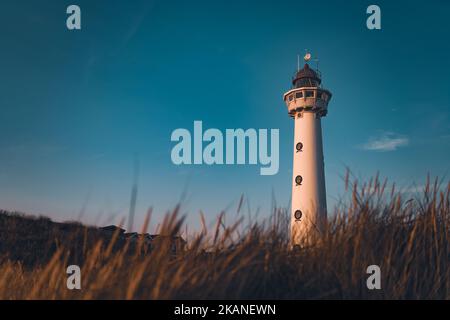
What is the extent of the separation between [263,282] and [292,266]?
48 centimetres

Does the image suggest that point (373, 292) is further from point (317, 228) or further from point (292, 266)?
point (317, 228)

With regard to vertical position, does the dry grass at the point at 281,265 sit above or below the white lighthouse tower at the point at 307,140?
below

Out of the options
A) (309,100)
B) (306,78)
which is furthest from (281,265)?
(306,78)

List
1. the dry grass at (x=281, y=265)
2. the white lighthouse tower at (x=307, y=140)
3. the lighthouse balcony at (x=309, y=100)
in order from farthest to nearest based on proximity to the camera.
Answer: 1. the lighthouse balcony at (x=309, y=100)
2. the white lighthouse tower at (x=307, y=140)
3. the dry grass at (x=281, y=265)

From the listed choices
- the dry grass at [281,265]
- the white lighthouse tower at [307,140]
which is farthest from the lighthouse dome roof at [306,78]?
the dry grass at [281,265]

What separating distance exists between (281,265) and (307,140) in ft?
77.5

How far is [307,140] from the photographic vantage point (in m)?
26.7

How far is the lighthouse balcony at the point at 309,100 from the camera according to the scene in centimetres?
2759

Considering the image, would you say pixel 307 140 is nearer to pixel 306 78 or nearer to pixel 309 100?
pixel 309 100

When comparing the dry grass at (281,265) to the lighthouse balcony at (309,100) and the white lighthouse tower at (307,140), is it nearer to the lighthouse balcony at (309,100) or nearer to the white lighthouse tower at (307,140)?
the white lighthouse tower at (307,140)

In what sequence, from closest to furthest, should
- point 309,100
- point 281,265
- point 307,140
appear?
point 281,265
point 307,140
point 309,100

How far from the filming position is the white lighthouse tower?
25.5 metres

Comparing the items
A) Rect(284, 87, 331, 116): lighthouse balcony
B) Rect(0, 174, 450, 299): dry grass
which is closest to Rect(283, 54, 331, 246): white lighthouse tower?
Rect(284, 87, 331, 116): lighthouse balcony

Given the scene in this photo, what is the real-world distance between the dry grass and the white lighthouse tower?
19.4m
